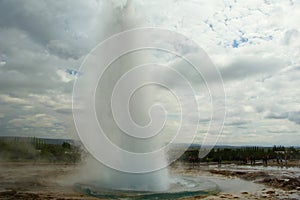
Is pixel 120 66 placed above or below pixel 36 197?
above

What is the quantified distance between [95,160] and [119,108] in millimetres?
4182

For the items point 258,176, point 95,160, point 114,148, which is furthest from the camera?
point 258,176

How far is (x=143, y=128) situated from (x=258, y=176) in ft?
42.8

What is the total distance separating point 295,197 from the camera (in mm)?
17672

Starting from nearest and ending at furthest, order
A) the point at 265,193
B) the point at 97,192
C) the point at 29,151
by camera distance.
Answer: the point at 97,192
the point at 265,193
the point at 29,151

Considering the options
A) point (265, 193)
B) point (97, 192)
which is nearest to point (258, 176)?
point (265, 193)

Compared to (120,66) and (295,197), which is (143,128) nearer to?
(120,66)

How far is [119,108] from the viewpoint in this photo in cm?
2333

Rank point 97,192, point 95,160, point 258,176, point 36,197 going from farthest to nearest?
point 258,176, point 95,160, point 97,192, point 36,197

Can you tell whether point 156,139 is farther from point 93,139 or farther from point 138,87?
point 93,139

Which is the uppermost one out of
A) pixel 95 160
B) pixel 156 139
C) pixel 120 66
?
pixel 120 66

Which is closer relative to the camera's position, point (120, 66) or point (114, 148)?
point (114, 148)

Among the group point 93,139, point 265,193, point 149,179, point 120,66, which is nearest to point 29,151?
point 93,139

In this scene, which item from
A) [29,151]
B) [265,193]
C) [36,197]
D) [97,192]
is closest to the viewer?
[36,197]
